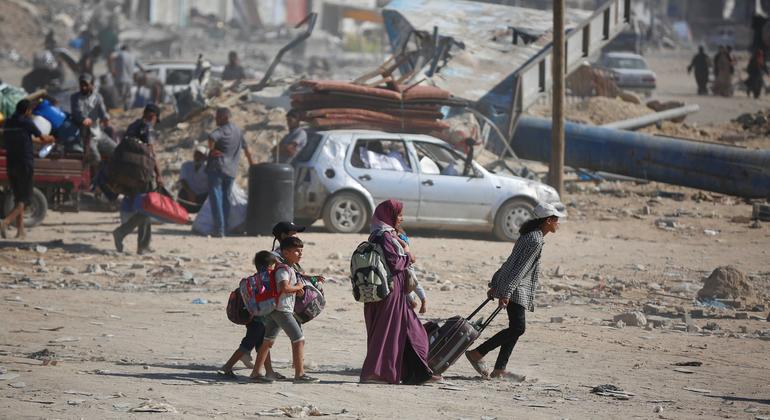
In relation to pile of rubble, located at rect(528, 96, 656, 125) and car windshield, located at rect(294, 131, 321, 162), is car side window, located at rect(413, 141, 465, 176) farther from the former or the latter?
pile of rubble, located at rect(528, 96, 656, 125)

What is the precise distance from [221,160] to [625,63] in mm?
28509

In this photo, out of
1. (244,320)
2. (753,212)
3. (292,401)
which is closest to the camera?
(292,401)

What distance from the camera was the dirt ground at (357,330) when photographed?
8.73 metres

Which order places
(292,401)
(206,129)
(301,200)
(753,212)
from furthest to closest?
(206,129) < (753,212) < (301,200) < (292,401)

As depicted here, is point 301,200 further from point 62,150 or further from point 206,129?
point 206,129

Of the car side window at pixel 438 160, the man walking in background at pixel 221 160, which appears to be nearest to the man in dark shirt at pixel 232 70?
the car side window at pixel 438 160

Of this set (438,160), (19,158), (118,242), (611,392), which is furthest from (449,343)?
(438,160)

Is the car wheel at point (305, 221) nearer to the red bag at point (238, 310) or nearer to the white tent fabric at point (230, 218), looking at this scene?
the white tent fabric at point (230, 218)

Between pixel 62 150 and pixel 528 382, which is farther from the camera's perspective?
pixel 62 150

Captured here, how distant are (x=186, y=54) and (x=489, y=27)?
30121mm

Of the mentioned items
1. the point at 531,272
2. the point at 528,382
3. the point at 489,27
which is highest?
the point at 489,27

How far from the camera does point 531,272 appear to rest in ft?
32.0

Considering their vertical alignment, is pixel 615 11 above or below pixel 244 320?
above

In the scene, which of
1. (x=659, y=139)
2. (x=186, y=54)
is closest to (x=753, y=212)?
(x=659, y=139)
